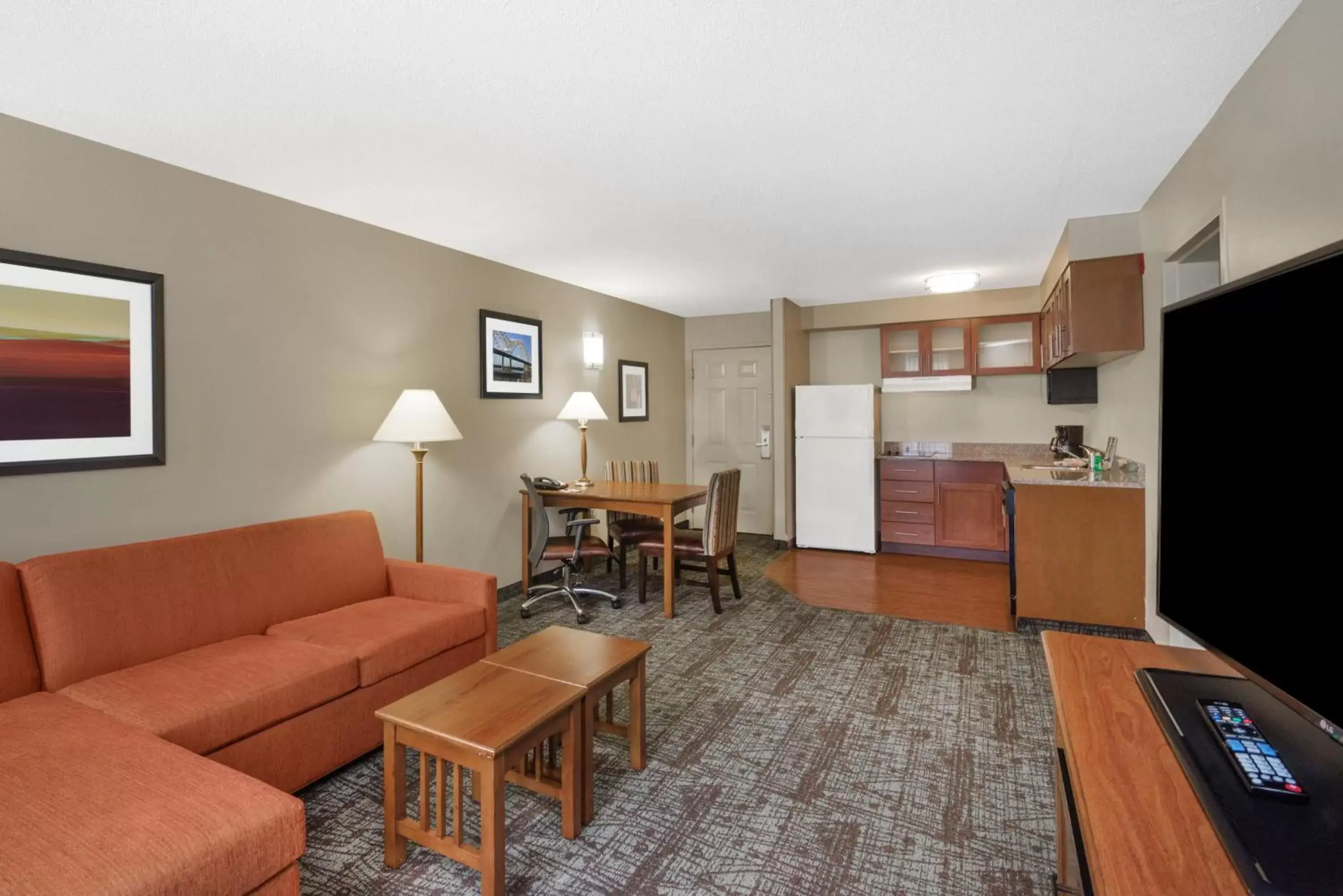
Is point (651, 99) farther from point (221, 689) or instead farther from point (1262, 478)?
point (221, 689)

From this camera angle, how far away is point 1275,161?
191 centimetres

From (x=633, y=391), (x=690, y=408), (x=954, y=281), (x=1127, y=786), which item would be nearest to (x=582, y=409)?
(x=633, y=391)

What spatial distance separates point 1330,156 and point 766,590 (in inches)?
145

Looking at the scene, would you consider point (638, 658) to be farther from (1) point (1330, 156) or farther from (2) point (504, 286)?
(2) point (504, 286)

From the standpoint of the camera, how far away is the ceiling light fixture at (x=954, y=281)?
4773 mm

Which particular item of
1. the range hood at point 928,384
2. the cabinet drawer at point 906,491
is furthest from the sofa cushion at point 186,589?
the range hood at point 928,384

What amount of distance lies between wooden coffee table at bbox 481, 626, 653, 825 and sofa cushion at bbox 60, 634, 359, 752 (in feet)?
1.84

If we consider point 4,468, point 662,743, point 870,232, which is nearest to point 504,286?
point 870,232

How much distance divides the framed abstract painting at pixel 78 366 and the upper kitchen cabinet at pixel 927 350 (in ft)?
18.1

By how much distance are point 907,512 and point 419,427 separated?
4.40 m

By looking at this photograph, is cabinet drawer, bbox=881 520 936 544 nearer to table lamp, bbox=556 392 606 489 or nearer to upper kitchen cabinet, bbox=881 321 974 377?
upper kitchen cabinet, bbox=881 321 974 377

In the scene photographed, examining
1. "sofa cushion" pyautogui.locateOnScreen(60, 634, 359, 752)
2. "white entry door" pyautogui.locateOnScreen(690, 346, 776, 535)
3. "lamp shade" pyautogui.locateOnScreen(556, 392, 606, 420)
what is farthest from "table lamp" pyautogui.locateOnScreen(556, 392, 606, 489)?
"sofa cushion" pyautogui.locateOnScreen(60, 634, 359, 752)

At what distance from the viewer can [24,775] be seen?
146 cm

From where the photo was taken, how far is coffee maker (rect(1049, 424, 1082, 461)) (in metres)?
5.09
